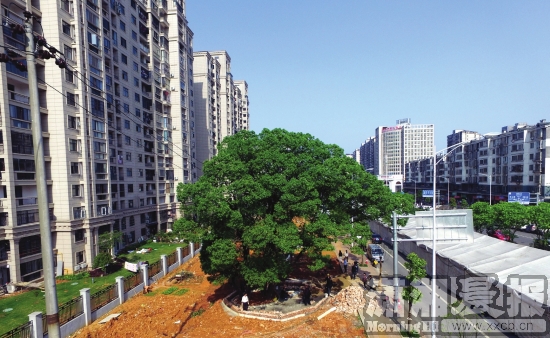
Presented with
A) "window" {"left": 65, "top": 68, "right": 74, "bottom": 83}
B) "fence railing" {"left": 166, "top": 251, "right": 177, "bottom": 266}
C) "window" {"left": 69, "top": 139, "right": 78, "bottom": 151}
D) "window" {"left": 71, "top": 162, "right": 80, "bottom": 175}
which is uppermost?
"window" {"left": 65, "top": 68, "right": 74, "bottom": 83}

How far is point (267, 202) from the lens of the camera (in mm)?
20375

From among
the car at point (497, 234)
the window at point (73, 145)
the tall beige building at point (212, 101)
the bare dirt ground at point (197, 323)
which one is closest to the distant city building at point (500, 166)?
the car at point (497, 234)

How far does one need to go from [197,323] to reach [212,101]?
199 ft

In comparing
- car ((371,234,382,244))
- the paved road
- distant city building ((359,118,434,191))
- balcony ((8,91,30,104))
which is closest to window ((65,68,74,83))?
balcony ((8,91,30,104))

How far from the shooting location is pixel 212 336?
1659 cm

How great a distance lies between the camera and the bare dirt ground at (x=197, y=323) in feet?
54.4

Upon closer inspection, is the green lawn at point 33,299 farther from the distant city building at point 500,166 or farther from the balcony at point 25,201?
the distant city building at point 500,166

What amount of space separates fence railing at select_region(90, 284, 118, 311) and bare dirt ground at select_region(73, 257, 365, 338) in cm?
90

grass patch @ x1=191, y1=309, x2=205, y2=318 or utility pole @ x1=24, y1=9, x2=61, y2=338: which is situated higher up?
utility pole @ x1=24, y1=9, x2=61, y2=338

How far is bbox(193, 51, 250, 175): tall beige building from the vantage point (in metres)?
68.2

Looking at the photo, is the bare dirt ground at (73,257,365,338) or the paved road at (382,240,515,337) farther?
the paved road at (382,240,515,337)

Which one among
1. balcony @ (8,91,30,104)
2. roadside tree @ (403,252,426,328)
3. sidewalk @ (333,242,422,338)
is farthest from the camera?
balcony @ (8,91,30,104)

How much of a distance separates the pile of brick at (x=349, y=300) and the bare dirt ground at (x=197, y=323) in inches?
26.0

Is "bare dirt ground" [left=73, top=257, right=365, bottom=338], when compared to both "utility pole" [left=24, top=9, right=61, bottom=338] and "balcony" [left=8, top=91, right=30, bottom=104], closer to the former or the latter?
"utility pole" [left=24, top=9, right=61, bottom=338]
